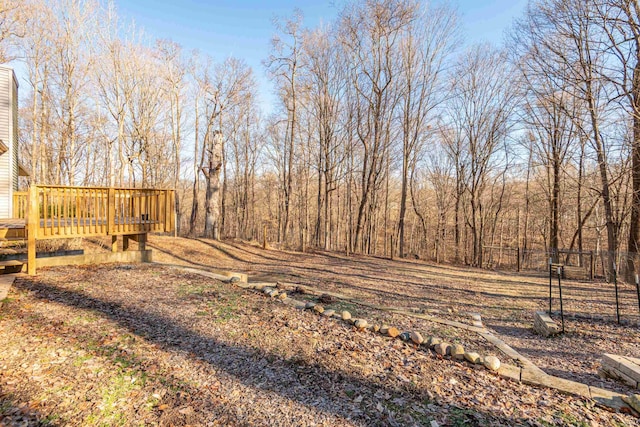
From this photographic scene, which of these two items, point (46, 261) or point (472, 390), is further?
point (46, 261)

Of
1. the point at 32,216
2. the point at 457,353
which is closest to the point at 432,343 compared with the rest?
the point at 457,353

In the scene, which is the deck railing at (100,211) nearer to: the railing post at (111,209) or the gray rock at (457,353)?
the railing post at (111,209)

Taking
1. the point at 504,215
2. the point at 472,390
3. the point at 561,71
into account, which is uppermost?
the point at 561,71

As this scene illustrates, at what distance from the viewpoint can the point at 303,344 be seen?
336 centimetres

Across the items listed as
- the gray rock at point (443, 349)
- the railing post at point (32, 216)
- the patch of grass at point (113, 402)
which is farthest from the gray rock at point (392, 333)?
the railing post at point (32, 216)

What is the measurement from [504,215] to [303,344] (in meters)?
24.9

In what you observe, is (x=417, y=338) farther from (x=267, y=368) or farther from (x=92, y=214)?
(x=92, y=214)

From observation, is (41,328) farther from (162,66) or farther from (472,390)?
(162,66)

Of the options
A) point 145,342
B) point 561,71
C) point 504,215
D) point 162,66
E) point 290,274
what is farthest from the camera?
point 504,215

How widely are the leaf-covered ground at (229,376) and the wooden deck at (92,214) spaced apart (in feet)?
5.91

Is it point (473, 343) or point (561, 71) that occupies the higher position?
point (561, 71)

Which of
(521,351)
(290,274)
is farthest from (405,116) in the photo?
(521,351)

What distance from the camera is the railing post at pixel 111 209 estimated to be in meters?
6.16

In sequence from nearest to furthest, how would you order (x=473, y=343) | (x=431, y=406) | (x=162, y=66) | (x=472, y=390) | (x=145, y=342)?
(x=431, y=406) → (x=472, y=390) → (x=145, y=342) → (x=473, y=343) → (x=162, y=66)
